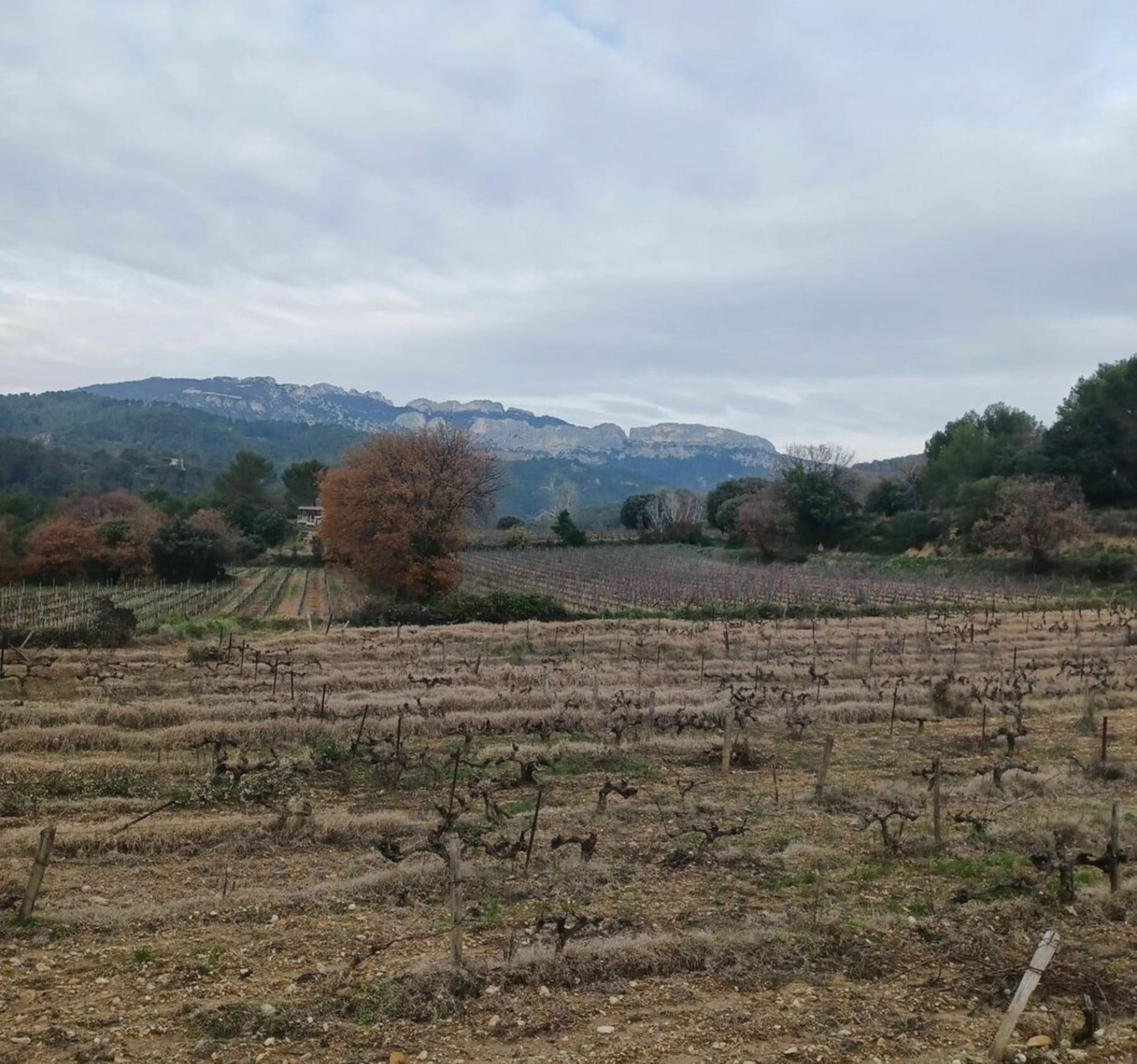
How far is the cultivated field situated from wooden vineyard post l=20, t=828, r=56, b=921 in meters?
0.11

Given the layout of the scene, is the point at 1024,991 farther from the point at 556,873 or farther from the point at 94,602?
the point at 94,602

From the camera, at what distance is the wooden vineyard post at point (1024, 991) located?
430 cm

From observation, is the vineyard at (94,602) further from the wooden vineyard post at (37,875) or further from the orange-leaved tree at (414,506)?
the wooden vineyard post at (37,875)

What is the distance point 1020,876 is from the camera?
721 centimetres

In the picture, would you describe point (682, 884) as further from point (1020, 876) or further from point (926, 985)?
point (1020, 876)

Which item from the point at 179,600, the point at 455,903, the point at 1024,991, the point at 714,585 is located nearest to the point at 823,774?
the point at 1024,991

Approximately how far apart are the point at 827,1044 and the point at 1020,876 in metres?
3.48

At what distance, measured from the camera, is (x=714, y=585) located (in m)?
39.8

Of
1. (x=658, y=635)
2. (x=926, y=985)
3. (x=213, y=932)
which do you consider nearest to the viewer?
(x=926, y=985)

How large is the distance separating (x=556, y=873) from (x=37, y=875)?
4.02 m

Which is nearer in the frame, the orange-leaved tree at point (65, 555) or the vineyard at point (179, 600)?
the vineyard at point (179, 600)

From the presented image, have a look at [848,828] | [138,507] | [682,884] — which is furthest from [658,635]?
[138,507]

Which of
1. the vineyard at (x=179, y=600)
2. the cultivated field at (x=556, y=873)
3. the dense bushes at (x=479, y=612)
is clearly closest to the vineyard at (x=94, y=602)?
the vineyard at (x=179, y=600)

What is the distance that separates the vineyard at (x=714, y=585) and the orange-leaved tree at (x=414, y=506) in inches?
218
